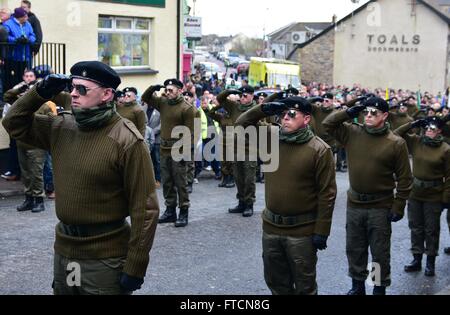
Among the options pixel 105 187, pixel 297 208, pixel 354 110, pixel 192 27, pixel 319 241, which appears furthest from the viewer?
pixel 192 27

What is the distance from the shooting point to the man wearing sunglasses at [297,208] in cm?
559

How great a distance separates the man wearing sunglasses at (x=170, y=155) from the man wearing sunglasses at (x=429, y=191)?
3380 mm

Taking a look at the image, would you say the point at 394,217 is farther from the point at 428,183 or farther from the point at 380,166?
the point at 428,183

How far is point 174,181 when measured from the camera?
1009 centimetres

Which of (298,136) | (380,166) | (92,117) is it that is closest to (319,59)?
(380,166)

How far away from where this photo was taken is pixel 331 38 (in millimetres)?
49312

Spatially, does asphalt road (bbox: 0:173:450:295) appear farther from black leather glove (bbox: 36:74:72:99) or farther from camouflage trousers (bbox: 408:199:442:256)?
black leather glove (bbox: 36:74:72:99)

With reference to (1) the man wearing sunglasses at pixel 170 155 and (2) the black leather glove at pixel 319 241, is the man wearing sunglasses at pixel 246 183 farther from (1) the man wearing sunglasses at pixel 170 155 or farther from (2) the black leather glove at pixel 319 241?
(2) the black leather glove at pixel 319 241

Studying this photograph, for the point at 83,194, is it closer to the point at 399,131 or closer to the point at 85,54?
the point at 399,131

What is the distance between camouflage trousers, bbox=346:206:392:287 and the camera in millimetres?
6883

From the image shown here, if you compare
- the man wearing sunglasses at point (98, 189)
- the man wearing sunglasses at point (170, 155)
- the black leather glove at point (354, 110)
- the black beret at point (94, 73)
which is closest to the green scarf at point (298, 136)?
the black leather glove at point (354, 110)

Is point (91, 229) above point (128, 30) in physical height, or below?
below

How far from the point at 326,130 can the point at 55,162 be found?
3.66 m

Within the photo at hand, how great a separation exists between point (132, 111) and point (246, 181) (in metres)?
2.30
